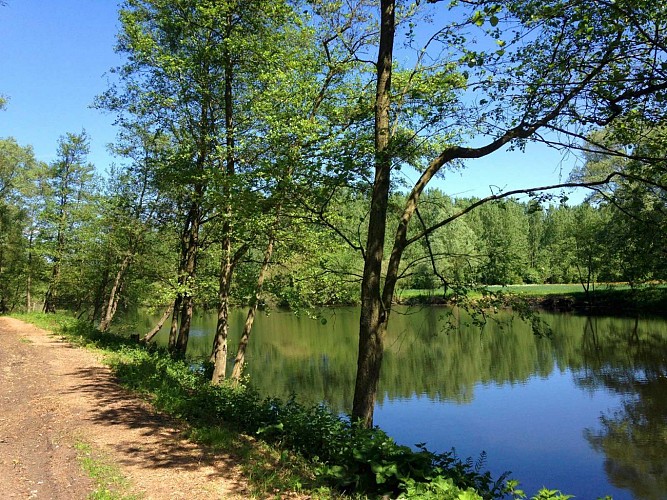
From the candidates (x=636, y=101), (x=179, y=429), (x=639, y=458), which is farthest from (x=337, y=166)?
(x=639, y=458)

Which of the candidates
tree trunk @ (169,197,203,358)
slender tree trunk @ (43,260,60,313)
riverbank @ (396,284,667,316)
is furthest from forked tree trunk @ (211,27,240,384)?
riverbank @ (396,284,667,316)

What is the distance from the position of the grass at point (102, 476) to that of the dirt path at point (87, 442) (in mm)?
75

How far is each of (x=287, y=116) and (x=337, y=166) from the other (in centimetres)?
431

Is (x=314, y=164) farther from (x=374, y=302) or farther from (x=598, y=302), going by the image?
(x=598, y=302)

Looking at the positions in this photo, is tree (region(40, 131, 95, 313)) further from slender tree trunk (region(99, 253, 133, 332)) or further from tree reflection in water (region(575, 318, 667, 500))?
tree reflection in water (region(575, 318, 667, 500))

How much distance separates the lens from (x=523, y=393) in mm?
17078

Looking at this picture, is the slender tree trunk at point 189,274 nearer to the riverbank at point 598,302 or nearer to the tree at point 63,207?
the tree at point 63,207

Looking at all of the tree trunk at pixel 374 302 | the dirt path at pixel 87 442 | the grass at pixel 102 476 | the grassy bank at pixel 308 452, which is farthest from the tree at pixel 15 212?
the tree trunk at pixel 374 302

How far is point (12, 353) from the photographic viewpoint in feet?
40.9

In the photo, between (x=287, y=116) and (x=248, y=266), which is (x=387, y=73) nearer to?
(x=287, y=116)

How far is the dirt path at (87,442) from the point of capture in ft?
16.1

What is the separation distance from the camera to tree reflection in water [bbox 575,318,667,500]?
10367mm

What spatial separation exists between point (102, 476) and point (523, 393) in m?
15.3

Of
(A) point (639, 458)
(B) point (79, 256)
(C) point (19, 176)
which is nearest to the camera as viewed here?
(A) point (639, 458)
